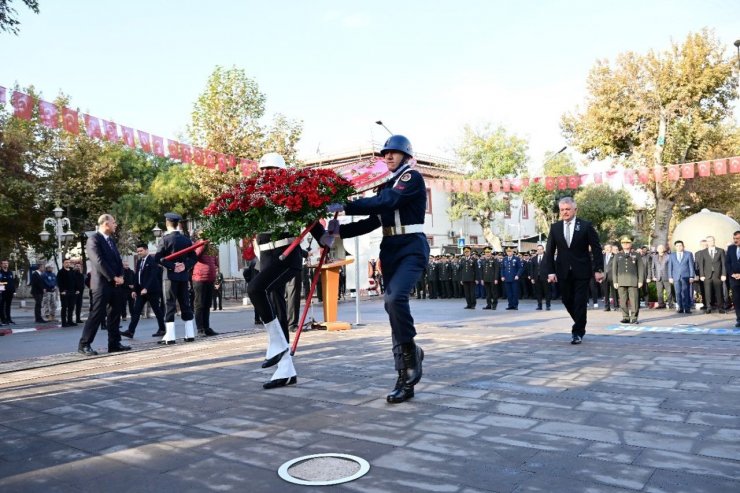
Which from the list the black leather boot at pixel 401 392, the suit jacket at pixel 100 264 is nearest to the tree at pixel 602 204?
the suit jacket at pixel 100 264

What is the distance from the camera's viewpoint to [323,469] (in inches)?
132

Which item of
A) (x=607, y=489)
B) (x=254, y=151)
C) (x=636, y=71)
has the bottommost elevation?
(x=607, y=489)

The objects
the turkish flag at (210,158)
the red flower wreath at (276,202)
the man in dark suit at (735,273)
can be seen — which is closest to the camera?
the red flower wreath at (276,202)

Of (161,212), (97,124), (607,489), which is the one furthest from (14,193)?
(607,489)

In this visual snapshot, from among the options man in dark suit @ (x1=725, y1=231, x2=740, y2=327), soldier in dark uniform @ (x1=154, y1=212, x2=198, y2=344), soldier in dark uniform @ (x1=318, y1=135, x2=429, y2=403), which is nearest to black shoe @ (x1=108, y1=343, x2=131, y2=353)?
soldier in dark uniform @ (x1=154, y1=212, x2=198, y2=344)

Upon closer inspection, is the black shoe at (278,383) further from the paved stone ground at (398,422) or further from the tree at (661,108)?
the tree at (661,108)

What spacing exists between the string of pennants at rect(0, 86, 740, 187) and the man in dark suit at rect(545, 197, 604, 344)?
10775mm

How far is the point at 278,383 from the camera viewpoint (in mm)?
5773

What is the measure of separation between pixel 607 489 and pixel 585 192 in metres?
47.6

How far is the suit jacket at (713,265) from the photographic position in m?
14.6

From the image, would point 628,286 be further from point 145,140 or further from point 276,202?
point 145,140

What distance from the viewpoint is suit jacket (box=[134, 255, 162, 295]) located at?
1248 cm

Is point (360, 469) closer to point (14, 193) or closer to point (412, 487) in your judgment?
point (412, 487)

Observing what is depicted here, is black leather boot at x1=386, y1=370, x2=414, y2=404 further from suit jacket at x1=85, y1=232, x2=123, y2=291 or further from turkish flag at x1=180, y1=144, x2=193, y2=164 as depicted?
turkish flag at x1=180, y1=144, x2=193, y2=164
